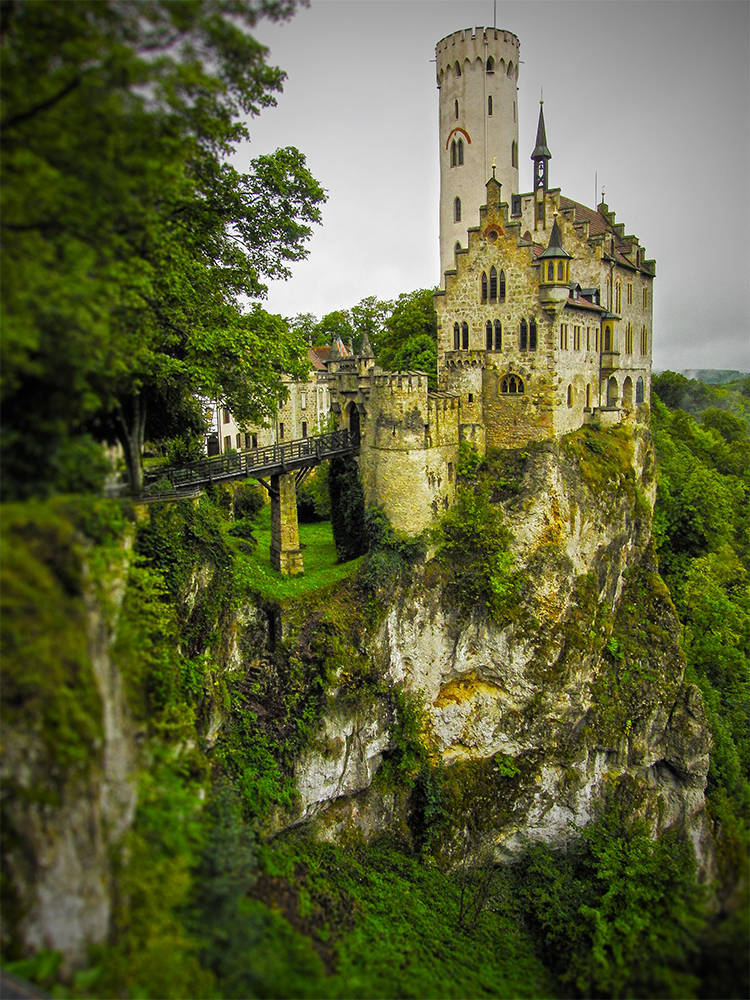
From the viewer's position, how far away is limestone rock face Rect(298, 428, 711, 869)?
22734 mm

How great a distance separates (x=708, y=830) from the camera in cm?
2556

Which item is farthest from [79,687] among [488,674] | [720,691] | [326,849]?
[720,691]

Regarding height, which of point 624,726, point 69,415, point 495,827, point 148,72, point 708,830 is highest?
point 148,72

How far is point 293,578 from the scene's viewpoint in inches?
875

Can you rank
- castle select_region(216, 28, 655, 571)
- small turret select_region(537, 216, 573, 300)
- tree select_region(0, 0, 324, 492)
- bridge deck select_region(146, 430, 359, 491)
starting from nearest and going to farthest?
tree select_region(0, 0, 324, 492) → bridge deck select_region(146, 430, 359, 491) → castle select_region(216, 28, 655, 571) → small turret select_region(537, 216, 573, 300)

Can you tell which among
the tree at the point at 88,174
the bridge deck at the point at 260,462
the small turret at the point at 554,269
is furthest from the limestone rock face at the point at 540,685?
the tree at the point at 88,174

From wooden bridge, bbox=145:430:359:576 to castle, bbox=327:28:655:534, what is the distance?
58.9 inches

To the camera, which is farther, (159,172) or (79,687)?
(159,172)

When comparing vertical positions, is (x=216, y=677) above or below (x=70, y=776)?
below

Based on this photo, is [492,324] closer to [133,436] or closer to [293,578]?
[293,578]

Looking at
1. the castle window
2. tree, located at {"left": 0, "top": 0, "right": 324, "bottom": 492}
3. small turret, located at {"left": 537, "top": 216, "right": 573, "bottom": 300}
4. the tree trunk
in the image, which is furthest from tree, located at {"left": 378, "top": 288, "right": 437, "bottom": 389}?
tree, located at {"left": 0, "top": 0, "right": 324, "bottom": 492}

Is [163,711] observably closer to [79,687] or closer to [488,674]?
[79,687]

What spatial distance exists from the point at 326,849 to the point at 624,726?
465 inches

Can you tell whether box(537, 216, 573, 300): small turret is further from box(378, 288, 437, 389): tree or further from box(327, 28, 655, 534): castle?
box(378, 288, 437, 389): tree
